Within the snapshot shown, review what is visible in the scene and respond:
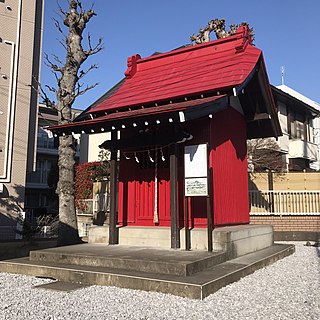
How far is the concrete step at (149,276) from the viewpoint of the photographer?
15.7 feet

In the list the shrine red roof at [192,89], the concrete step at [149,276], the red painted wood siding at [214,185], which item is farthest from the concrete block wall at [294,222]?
the concrete step at [149,276]

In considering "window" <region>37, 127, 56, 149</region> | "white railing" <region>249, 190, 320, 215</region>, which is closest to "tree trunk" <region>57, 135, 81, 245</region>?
"white railing" <region>249, 190, 320, 215</region>

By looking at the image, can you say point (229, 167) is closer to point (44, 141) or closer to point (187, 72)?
point (187, 72)

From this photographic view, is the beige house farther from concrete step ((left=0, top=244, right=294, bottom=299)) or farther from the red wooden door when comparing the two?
concrete step ((left=0, top=244, right=294, bottom=299))

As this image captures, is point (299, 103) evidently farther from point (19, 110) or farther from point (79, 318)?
point (79, 318)

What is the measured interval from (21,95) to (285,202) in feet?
42.3

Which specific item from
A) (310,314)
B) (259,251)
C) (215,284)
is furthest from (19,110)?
(310,314)

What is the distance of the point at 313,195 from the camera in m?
13.4

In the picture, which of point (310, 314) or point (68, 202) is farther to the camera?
point (68, 202)

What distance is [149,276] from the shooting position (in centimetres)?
525

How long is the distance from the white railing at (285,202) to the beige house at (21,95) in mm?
10434

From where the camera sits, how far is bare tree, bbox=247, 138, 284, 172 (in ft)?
57.0

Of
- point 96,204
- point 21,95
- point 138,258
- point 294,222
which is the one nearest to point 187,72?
point 138,258

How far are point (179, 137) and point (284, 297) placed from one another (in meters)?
3.46
